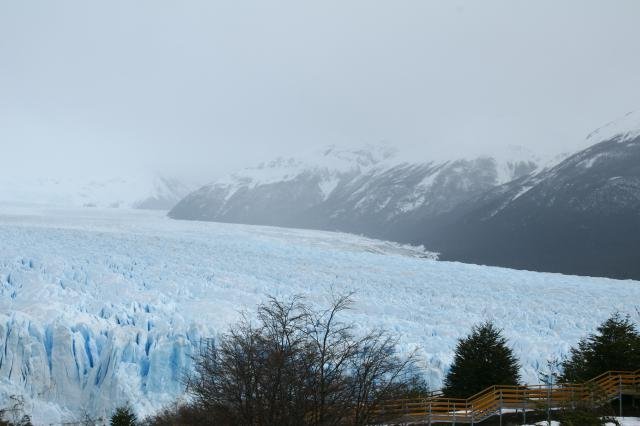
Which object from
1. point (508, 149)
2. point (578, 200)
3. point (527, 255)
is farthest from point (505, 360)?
point (508, 149)

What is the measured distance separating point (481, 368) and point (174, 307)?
45.5 feet

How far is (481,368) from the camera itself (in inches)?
734

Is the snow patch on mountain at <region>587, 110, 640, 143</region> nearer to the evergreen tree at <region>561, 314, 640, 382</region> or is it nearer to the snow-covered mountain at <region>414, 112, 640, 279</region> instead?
the snow-covered mountain at <region>414, 112, 640, 279</region>

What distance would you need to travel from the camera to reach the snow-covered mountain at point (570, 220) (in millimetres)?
89500

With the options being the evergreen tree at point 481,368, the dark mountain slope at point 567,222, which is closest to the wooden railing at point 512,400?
the evergreen tree at point 481,368

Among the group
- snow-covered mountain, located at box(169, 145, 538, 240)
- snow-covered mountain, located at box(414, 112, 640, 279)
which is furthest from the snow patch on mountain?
snow-covered mountain, located at box(169, 145, 538, 240)

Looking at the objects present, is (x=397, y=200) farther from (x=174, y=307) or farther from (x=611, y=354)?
(x=611, y=354)

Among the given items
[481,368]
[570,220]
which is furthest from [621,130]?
[481,368]

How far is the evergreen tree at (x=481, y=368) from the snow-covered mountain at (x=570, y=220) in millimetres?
66492

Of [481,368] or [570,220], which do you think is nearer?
[481,368]

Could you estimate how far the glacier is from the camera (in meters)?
22.2

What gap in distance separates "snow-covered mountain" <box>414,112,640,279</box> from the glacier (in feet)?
159

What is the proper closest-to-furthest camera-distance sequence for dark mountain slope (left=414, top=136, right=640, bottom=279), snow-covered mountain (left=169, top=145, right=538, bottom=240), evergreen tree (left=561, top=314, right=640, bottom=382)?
evergreen tree (left=561, top=314, right=640, bottom=382)
dark mountain slope (left=414, top=136, right=640, bottom=279)
snow-covered mountain (left=169, top=145, right=538, bottom=240)

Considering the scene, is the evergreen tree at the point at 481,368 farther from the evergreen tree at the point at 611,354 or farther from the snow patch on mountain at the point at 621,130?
the snow patch on mountain at the point at 621,130
